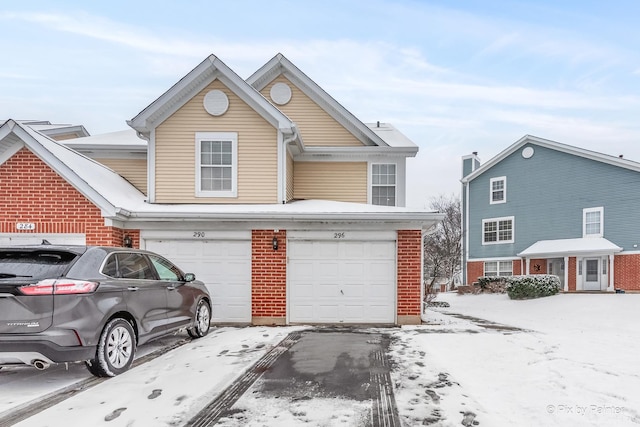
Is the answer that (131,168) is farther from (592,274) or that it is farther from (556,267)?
(592,274)

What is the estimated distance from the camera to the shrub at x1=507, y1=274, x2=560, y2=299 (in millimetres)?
18094

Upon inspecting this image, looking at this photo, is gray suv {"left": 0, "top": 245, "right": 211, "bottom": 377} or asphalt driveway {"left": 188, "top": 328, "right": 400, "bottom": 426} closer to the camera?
asphalt driveway {"left": 188, "top": 328, "right": 400, "bottom": 426}

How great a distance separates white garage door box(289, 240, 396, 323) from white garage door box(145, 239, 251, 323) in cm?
116

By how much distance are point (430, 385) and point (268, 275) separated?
224 inches

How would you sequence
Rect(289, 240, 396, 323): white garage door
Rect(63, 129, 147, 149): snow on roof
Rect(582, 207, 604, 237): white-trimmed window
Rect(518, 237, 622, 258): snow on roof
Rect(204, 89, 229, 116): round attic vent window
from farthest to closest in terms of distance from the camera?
Rect(582, 207, 604, 237): white-trimmed window < Rect(518, 237, 622, 258): snow on roof < Rect(63, 129, 147, 149): snow on roof < Rect(204, 89, 229, 116): round attic vent window < Rect(289, 240, 396, 323): white garage door

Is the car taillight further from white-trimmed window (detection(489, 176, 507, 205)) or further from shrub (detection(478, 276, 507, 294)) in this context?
white-trimmed window (detection(489, 176, 507, 205))

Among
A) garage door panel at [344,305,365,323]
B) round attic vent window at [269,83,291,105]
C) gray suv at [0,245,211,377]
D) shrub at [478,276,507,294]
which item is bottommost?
shrub at [478,276,507,294]

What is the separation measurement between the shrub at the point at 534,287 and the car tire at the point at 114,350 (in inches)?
685

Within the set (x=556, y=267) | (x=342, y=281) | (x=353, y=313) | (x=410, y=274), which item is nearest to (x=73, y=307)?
(x=342, y=281)

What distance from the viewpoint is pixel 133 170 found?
12.7 m

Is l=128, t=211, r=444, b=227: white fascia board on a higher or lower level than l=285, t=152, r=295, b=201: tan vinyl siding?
lower

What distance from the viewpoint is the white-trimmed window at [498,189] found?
24.9m

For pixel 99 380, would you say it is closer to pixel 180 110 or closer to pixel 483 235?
pixel 180 110

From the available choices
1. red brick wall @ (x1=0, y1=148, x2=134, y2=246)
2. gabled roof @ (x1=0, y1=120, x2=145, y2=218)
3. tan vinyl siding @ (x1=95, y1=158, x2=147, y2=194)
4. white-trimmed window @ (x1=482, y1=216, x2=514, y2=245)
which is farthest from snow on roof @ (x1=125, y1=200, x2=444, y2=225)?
white-trimmed window @ (x1=482, y1=216, x2=514, y2=245)
